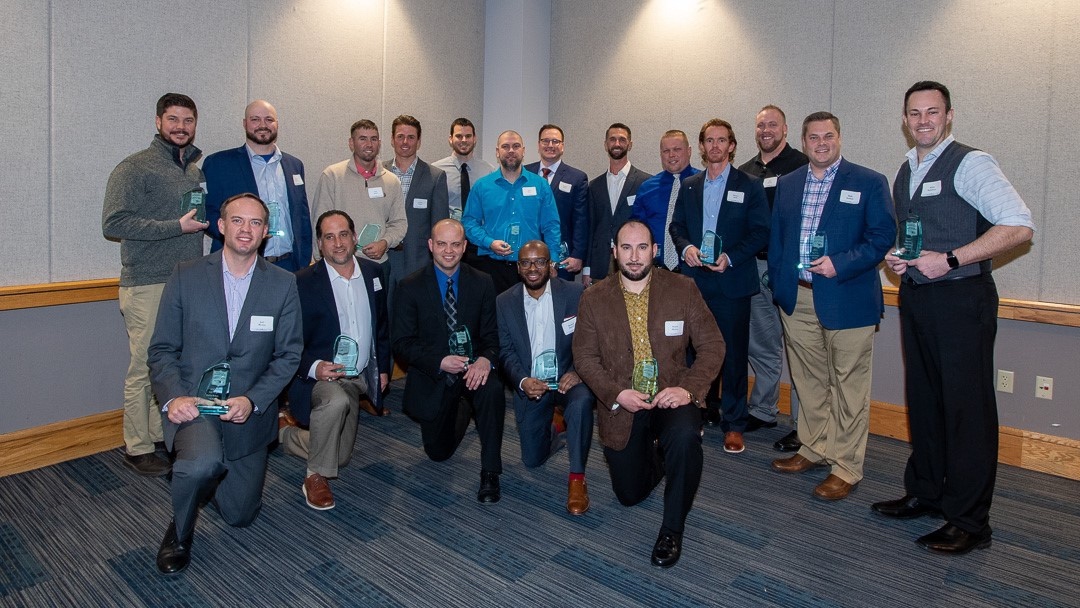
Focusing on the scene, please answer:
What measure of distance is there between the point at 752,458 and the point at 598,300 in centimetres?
154

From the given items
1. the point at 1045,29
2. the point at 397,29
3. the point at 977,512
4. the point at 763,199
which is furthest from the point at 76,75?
the point at 1045,29

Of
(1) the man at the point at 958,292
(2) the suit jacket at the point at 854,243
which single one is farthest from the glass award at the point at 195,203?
(1) the man at the point at 958,292

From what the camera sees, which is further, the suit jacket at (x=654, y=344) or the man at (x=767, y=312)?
the man at (x=767, y=312)

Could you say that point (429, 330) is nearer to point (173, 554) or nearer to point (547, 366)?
point (547, 366)

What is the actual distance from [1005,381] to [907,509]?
1.42 m

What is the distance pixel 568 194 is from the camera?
5094 mm

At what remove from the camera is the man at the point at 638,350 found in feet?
9.96

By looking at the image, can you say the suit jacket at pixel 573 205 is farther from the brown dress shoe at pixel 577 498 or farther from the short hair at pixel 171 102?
the short hair at pixel 171 102

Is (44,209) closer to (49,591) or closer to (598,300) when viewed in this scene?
(49,591)

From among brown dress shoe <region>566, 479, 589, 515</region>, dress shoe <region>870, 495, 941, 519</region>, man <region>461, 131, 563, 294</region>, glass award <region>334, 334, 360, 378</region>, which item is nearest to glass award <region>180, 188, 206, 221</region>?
glass award <region>334, 334, 360, 378</region>

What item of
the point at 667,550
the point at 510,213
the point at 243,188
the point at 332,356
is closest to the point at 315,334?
the point at 332,356

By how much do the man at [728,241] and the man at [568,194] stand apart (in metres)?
0.93

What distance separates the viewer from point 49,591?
2.52 metres

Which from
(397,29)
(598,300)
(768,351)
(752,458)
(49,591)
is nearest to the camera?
(49,591)
